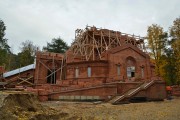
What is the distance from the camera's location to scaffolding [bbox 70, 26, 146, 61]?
31.5 metres

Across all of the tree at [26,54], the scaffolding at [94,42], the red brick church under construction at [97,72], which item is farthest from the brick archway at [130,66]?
the tree at [26,54]

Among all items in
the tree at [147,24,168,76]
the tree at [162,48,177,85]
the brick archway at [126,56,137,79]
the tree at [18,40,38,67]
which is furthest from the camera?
the tree at [18,40,38,67]

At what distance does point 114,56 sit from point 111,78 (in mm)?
3807

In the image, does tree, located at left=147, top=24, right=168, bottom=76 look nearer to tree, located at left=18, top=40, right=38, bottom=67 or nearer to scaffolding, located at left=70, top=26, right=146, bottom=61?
scaffolding, located at left=70, top=26, right=146, bottom=61

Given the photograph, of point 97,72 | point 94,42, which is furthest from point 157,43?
point 97,72

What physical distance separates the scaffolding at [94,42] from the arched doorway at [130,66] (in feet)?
10.2

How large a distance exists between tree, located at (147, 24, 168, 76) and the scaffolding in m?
1.80

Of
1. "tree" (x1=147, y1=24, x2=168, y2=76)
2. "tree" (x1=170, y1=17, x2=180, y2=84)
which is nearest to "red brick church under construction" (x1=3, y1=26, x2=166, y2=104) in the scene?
Answer: "tree" (x1=147, y1=24, x2=168, y2=76)

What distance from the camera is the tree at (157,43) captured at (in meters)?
35.9

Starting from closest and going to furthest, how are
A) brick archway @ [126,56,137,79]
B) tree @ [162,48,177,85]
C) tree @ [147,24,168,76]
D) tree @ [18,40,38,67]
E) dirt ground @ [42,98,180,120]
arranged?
dirt ground @ [42,98,180,120] < brick archway @ [126,56,137,79] < tree @ [162,48,177,85] < tree @ [147,24,168,76] < tree @ [18,40,38,67]

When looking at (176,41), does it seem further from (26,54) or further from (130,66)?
(26,54)

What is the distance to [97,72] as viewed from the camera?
2778 cm

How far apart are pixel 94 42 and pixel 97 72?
683 cm

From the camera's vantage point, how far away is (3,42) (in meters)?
43.2
